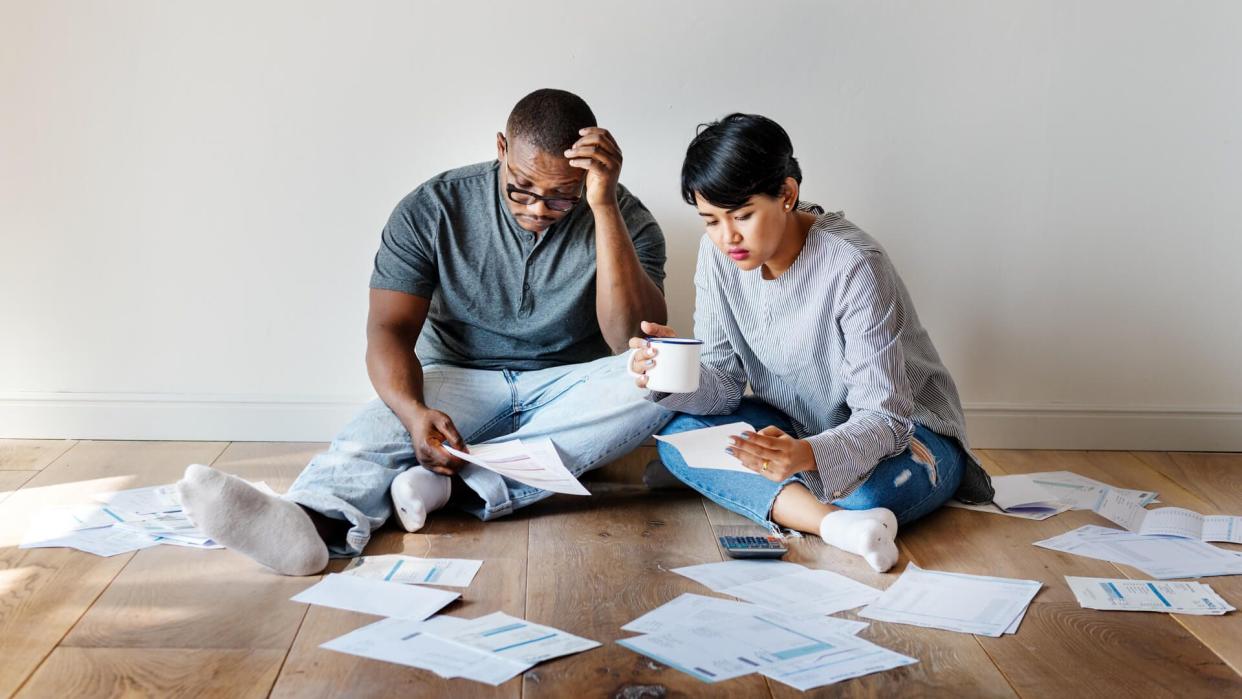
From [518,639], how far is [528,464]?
0.57 meters

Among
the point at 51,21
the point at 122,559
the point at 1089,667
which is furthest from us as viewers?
the point at 51,21

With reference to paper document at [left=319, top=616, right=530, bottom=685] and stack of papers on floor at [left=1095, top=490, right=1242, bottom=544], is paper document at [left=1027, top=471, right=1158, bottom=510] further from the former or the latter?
paper document at [left=319, top=616, right=530, bottom=685]

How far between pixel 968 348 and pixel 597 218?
3.96 feet

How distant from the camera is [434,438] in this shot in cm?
219

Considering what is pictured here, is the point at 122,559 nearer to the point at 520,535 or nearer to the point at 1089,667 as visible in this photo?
the point at 520,535

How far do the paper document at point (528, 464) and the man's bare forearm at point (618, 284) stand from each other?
1.07ft

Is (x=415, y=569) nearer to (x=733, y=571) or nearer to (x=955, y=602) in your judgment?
(x=733, y=571)

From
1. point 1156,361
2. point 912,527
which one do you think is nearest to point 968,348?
point 1156,361

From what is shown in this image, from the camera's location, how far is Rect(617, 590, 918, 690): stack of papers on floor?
152 cm

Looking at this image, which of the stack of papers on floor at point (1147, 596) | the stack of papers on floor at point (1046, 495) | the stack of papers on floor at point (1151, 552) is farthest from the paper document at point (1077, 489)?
the stack of papers on floor at point (1147, 596)

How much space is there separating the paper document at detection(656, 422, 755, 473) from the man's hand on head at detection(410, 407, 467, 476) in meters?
0.45

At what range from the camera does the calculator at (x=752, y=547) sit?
2014 mm

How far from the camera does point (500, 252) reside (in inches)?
96.0

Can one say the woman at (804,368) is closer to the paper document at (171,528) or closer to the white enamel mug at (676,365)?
the white enamel mug at (676,365)
